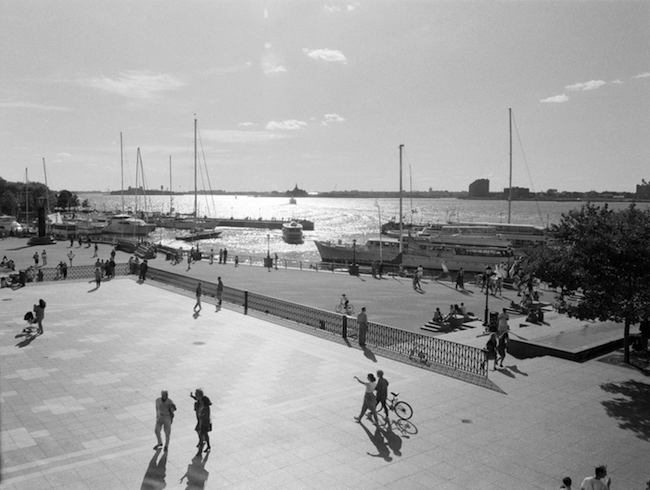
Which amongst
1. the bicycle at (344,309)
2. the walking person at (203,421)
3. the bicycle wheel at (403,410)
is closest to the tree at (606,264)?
the bicycle wheel at (403,410)

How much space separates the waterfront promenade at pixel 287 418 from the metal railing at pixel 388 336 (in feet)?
2.73

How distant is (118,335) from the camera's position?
19.2 m

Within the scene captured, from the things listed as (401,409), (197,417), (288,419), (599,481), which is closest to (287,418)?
(288,419)

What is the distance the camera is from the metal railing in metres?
16.0

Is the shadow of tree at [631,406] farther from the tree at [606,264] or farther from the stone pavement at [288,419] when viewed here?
the tree at [606,264]

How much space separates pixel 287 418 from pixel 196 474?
116 inches

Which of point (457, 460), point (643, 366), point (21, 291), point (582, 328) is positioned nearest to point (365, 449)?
point (457, 460)

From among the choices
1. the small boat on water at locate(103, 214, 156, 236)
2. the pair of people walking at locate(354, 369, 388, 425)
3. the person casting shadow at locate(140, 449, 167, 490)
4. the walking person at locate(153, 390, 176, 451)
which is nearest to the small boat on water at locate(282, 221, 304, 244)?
the small boat on water at locate(103, 214, 156, 236)

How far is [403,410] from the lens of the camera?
12.2 m

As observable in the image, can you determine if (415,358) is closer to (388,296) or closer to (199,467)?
(199,467)

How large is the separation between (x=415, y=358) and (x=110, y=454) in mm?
9553

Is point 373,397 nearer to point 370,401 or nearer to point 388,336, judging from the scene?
point 370,401

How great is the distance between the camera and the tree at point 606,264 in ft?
48.1

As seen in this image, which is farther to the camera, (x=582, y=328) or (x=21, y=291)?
(x=21, y=291)
